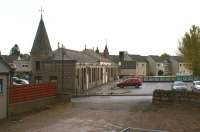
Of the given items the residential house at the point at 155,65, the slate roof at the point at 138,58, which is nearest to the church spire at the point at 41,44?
the slate roof at the point at 138,58

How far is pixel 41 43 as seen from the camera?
178 ft

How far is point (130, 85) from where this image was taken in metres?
55.0

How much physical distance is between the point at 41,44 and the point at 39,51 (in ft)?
3.75

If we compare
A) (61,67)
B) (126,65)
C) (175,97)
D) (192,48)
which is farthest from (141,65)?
(175,97)

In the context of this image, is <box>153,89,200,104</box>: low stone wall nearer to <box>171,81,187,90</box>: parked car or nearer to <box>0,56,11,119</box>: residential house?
<box>171,81,187,90</box>: parked car

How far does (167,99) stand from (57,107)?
9.52 metres

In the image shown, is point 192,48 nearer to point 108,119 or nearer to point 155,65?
point 108,119

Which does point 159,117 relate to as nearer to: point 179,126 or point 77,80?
point 179,126

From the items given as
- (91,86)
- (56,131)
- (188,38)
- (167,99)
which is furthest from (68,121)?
(91,86)

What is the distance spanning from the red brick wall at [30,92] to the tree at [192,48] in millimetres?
17099

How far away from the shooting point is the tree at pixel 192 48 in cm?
4059

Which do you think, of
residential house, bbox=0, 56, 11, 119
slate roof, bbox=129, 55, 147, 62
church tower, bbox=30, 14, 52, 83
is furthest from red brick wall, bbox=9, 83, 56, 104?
slate roof, bbox=129, 55, 147, 62

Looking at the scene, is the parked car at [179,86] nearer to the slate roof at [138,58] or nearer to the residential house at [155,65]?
the slate roof at [138,58]

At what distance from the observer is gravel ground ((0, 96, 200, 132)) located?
2034 cm
